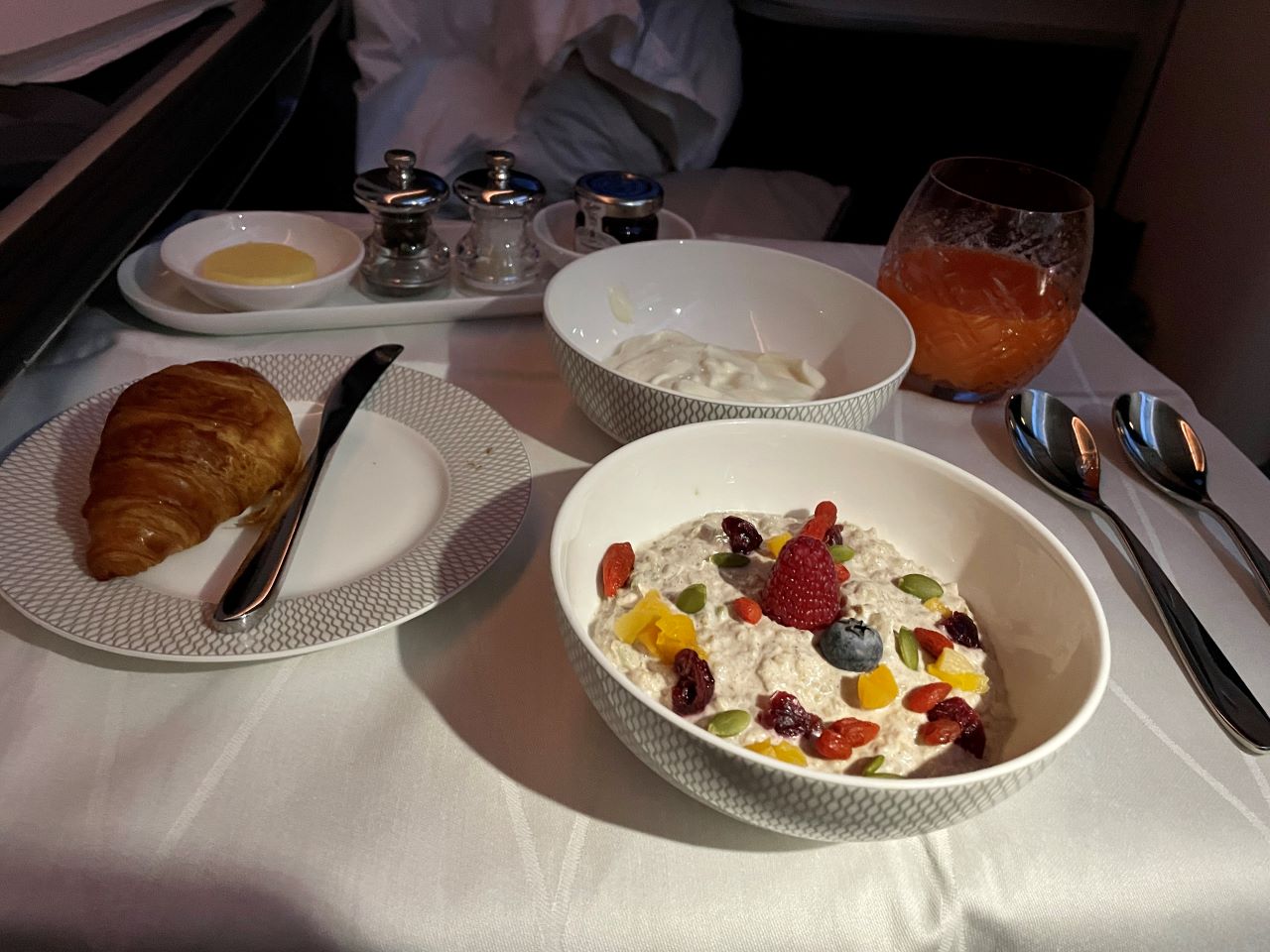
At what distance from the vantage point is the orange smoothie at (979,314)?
0.96m

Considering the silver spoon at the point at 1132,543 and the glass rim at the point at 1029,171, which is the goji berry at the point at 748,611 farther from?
the glass rim at the point at 1029,171

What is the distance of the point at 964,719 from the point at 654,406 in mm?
358

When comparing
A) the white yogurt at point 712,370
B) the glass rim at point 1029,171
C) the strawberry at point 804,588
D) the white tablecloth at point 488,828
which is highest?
the glass rim at point 1029,171

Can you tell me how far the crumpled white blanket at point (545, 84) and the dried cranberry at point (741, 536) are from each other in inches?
51.1

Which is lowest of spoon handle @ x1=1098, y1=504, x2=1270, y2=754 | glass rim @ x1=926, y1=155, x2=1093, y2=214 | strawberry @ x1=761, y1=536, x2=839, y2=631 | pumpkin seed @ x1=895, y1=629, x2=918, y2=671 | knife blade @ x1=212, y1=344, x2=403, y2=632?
spoon handle @ x1=1098, y1=504, x2=1270, y2=754

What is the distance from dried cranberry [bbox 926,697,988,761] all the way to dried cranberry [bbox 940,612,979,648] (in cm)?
7

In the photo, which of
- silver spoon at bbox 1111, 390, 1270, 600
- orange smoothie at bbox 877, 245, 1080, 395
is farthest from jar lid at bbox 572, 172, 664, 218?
silver spoon at bbox 1111, 390, 1270, 600

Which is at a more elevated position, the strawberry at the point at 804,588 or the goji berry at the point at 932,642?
the strawberry at the point at 804,588

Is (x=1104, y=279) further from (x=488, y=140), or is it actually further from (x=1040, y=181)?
(x=488, y=140)

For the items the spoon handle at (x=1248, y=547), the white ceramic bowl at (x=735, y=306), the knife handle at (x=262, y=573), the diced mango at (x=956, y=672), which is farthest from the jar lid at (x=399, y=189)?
the spoon handle at (x=1248, y=547)

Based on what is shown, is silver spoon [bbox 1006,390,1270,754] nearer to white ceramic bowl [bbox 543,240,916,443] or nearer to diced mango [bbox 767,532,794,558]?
white ceramic bowl [bbox 543,240,916,443]

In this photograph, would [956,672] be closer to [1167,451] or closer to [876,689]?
[876,689]

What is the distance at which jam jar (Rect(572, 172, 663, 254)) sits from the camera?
114 cm

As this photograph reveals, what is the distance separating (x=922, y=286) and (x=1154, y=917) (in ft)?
2.16
